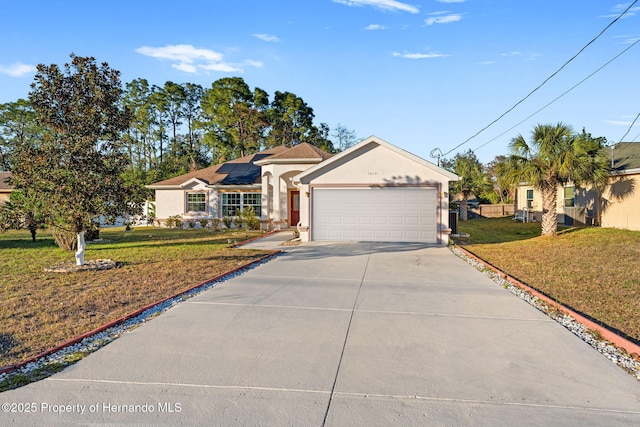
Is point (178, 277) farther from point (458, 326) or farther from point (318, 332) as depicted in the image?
point (458, 326)

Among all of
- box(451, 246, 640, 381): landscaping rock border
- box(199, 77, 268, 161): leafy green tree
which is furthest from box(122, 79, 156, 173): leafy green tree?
box(451, 246, 640, 381): landscaping rock border

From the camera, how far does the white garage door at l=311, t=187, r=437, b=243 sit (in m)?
15.8

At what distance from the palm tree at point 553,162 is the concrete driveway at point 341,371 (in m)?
12.2

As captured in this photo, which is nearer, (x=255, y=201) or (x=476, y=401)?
(x=476, y=401)

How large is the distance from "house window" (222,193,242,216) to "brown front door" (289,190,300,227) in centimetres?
338

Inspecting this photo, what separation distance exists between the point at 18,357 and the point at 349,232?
1280 cm

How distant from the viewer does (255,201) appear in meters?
23.0

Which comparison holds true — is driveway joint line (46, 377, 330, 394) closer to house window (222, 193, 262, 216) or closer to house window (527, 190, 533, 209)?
house window (222, 193, 262, 216)

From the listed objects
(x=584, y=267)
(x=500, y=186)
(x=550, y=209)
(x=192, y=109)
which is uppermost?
(x=192, y=109)

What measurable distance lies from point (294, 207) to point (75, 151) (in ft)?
42.5

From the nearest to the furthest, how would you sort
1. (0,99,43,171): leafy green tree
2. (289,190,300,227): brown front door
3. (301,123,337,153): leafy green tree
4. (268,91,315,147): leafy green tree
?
1. (289,190,300,227): brown front door
2. (0,99,43,171): leafy green tree
3. (268,91,315,147): leafy green tree
4. (301,123,337,153): leafy green tree

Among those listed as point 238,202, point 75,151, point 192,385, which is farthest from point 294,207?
point 192,385

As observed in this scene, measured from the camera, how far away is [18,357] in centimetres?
454

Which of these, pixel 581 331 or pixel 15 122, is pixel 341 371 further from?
pixel 15 122
